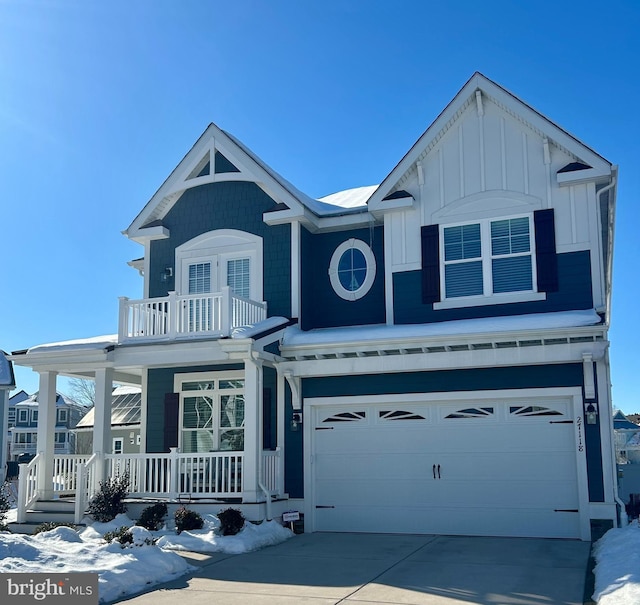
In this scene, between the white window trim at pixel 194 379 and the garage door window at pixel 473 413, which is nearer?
the garage door window at pixel 473 413

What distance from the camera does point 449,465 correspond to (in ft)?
43.7

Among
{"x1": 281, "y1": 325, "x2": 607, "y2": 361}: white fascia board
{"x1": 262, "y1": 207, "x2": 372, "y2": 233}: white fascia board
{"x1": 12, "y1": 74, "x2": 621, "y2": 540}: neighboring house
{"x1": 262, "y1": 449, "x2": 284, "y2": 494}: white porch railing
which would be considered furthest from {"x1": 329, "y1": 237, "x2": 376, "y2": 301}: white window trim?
{"x1": 262, "y1": 449, "x2": 284, "y2": 494}: white porch railing

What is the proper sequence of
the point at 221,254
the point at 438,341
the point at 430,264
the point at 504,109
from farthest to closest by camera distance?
the point at 221,254
the point at 430,264
the point at 504,109
the point at 438,341

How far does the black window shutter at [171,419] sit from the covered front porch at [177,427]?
0.07 ft

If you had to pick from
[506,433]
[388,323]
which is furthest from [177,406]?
[506,433]

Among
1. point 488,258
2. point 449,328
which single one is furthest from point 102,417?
point 488,258

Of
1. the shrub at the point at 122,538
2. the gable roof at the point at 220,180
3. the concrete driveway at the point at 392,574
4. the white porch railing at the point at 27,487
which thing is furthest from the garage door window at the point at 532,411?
the white porch railing at the point at 27,487

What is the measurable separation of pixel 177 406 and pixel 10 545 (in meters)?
6.90

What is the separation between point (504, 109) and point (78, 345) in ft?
30.3

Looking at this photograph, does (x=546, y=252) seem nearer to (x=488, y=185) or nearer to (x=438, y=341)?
(x=488, y=185)

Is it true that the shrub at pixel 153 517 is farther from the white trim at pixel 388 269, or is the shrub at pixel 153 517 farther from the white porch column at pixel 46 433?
the white trim at pixel 388 269

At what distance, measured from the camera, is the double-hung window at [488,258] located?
13.9 metres

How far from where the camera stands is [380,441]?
45.6ft

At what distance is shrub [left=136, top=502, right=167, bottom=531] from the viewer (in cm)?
Answer: 1273
